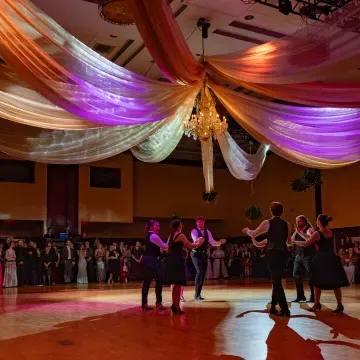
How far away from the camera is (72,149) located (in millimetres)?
5949

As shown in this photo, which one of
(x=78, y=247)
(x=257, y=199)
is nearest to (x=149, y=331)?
(x=78, y=247)

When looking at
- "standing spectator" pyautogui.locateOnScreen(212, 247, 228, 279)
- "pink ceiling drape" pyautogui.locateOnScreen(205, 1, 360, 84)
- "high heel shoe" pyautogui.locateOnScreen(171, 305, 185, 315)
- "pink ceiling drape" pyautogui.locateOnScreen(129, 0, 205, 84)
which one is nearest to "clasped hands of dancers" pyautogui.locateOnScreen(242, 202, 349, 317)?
"high heel shoe" pyautogui.locateOnScreen(171, 305, 185, 315)

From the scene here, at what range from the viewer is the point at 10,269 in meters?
15.1

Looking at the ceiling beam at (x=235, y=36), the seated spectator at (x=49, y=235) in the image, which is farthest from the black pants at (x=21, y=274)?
the ceiling beam at (x=235, y=36)

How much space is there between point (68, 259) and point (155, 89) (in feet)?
39.0

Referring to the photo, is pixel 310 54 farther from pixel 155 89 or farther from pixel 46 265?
pixel 46 265

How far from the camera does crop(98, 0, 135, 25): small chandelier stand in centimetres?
854

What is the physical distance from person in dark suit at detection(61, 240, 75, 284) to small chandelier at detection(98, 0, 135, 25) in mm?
8931

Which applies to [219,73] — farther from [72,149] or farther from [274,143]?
[72,149]

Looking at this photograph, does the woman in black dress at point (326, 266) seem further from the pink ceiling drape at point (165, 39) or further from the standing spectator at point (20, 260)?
the standing spectator at point (20, 260)

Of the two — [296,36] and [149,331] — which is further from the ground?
[296,36]

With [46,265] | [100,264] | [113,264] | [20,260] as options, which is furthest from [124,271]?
[20,260]

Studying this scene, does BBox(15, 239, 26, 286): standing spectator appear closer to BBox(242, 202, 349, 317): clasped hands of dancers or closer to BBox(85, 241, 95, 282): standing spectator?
BBox(85, 241, 95, 282): standing spectator

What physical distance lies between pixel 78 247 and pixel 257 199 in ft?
24.4
